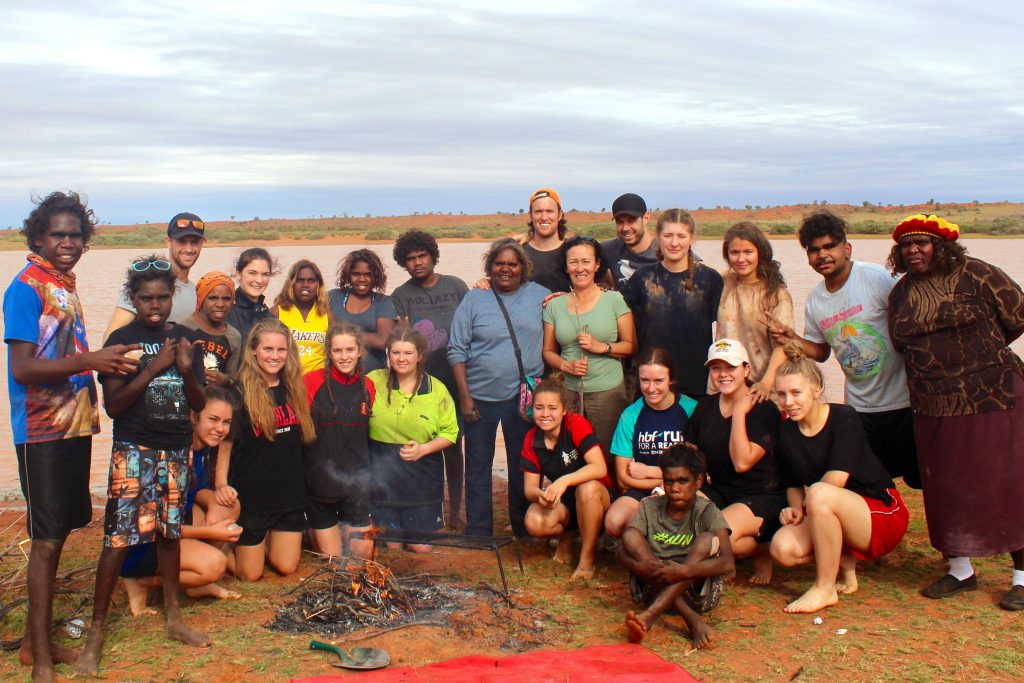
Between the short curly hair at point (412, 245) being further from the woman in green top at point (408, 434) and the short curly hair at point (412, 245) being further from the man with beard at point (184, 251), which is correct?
the man with beard at point (184, 251)

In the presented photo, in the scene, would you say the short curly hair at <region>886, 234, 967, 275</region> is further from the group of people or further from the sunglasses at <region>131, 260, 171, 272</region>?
the sunglasses at <region>131, 260, 171, 272</region>

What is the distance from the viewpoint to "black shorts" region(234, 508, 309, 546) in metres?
5.94

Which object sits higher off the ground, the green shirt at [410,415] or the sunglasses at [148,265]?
the sunglasses at [148,265]

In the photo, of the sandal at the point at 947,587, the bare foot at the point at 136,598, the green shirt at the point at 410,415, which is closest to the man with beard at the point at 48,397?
the bare foot at the point at 136,598

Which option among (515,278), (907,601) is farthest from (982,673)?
(515,278)

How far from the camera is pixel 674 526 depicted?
528 centimetres

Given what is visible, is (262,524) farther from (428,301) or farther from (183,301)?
(428,301)

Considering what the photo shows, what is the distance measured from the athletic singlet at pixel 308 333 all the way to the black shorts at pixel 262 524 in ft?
3.34

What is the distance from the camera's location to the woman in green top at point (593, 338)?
6402mm

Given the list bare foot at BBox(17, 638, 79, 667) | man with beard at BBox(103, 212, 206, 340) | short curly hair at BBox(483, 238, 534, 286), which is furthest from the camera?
short curly hair at BBox(483, 238, 534, 286)

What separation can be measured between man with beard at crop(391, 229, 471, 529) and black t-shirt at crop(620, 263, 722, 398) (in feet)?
4.89

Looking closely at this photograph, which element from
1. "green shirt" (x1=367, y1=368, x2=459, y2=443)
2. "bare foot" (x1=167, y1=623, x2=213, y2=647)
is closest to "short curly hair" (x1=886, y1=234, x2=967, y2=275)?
"green shirt" (x1=367, y1=368, x2=459, y2=443)

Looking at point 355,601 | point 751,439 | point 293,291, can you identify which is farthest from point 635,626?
point 293,291

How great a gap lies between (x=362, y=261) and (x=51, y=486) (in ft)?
9.65
